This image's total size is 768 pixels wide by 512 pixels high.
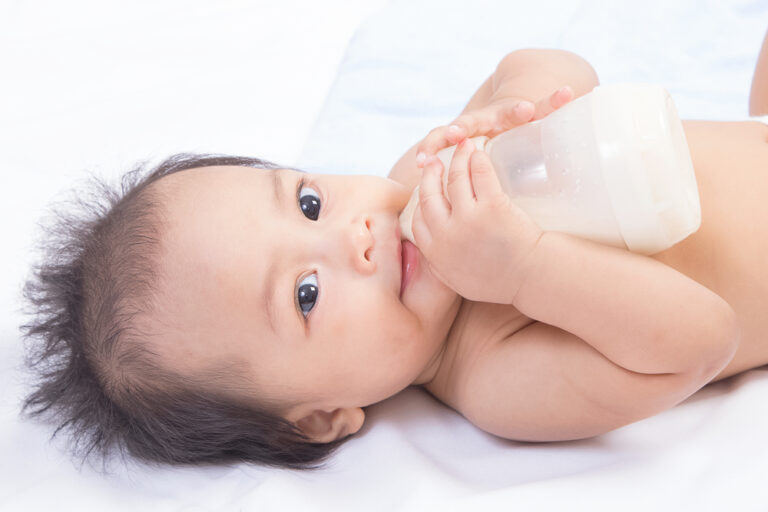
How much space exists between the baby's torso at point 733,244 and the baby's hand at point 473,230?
21 centimetres

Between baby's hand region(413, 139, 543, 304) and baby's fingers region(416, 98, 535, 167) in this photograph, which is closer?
baby's hand region(413, 139, 543, 304)

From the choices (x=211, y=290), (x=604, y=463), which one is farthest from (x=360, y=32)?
(x=604, y=463)

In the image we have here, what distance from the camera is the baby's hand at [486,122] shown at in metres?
1.40

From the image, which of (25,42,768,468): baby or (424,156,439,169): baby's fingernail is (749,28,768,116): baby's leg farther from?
(424,156,439,169): baby's fingernail

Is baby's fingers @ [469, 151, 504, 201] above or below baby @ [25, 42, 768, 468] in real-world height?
above

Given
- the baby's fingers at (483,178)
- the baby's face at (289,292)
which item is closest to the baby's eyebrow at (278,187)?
the baby's face at (289,292)

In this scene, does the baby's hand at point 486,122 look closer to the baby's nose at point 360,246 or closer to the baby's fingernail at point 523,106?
the baby's fingernail at point 523,106

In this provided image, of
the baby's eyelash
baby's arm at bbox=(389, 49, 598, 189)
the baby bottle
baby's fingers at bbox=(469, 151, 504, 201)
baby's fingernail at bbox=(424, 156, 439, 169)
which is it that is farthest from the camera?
baby's arm at bbox=(389, 49, 598, 189)

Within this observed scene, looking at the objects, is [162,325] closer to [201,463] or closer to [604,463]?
[201,463]

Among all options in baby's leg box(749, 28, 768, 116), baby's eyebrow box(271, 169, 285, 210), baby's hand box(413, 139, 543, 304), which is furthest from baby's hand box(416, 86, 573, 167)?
baby's leg box(749, 28, 768, 116)

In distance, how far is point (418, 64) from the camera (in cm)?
233

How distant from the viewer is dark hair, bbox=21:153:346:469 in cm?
134

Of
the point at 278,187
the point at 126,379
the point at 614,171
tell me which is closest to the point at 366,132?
the point at 278,187

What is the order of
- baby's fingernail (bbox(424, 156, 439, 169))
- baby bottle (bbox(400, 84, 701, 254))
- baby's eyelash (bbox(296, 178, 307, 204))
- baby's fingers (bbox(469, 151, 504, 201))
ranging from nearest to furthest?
baby bottle (bbox(400, 84, 701, 254)) < baby's fingers (bbox(469, 151, 504, 201)) < baby's fingernail (bbox(424, 156, 439, 169)) < baby's eyelash (bbox(296, 178, 307, 204))
